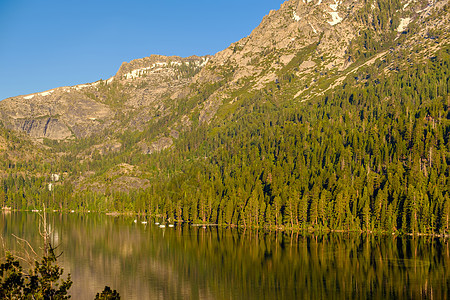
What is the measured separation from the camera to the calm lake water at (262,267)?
10506 centimetres

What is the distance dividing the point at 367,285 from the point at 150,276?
56.5 meters

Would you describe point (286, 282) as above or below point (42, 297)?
below

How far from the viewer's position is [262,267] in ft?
433

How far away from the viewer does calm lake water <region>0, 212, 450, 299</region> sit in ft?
345

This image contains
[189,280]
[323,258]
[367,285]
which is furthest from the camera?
[323,258]

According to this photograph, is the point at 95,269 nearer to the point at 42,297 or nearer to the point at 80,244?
the point at 80,244

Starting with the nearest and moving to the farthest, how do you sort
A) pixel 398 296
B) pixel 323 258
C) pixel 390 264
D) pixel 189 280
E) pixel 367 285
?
pixel 398 296, pixel 367 285, pixel 189 280, pixel 390 264, pixel 323 258

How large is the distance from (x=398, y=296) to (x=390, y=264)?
35295 millimetres

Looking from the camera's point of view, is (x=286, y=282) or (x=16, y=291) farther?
(x=286, y=282)

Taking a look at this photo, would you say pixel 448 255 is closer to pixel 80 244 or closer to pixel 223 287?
pixel 223 287

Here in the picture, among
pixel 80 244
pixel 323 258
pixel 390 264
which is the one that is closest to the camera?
pixel 390 264

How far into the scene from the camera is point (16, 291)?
4903 cm

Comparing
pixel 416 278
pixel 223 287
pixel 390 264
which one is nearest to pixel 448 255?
pixel 390 264

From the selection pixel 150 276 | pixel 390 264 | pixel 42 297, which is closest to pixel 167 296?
pixel 150 276
